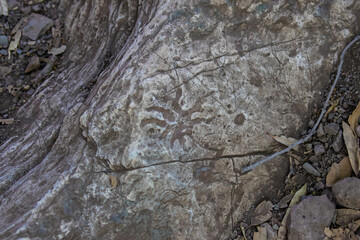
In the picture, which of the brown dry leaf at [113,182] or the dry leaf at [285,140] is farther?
the dry leaf at [285,140]

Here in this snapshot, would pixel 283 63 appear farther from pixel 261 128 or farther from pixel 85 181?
pixel 85 181

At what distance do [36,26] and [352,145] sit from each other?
2804mm

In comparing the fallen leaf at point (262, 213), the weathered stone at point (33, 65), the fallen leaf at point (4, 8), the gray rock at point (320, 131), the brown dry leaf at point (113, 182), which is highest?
the fallen leaf at point (4, 8)

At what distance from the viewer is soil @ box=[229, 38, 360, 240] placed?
82.5 inches

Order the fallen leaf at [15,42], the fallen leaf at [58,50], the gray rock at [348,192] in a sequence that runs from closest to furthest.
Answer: the gray rock at [348,192]
the fallen leaf at [58,50]
the fallen leaf at [15,42]

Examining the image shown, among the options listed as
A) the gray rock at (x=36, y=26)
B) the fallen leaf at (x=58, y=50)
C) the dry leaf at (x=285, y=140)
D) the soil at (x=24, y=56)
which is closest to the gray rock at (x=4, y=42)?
the soil at (x=24, y=56)

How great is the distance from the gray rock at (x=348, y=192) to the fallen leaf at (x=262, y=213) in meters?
0.36

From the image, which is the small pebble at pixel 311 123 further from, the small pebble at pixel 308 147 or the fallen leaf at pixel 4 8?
the fallen leaf at pixel 4 8

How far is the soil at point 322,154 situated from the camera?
6.88ft

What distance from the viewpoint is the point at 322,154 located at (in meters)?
2.12

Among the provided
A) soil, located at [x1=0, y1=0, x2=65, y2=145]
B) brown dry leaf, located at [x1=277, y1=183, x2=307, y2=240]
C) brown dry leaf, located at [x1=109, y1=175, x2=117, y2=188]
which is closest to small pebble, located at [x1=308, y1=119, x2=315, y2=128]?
brown dry leaf, located at [x1=277, y1=183, x2=307, y2=240]

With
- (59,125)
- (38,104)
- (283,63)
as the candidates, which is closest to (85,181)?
(59,125)

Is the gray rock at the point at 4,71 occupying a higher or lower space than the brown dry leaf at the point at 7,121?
higher

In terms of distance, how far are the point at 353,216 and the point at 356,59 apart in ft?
2.94
